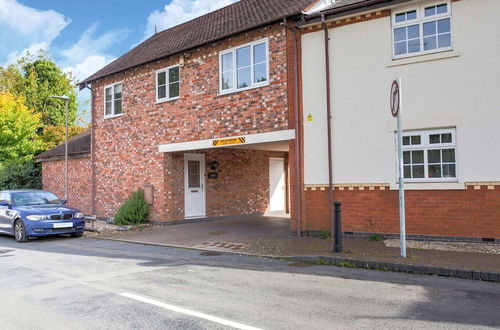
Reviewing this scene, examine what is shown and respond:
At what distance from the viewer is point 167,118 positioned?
15312mm

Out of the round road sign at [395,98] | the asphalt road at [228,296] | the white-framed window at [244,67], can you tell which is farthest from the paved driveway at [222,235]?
the white-framed window at [244,67]

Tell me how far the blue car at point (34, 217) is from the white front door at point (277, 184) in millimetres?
8426

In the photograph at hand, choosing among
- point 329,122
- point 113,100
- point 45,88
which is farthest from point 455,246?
point 45,88

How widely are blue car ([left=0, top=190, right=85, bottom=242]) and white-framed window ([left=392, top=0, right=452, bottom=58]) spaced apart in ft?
33.1

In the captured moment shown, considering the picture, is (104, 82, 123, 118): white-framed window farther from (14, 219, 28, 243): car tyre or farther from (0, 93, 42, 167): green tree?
(0, 93, 42, 167): green tree

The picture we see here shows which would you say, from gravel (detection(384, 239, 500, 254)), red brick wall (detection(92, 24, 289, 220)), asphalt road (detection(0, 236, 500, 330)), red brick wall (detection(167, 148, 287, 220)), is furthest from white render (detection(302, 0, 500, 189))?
red brick wall (detection(167, 148, 287, 220))

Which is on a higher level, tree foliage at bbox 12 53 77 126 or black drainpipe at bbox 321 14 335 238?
tree foliage at bbox 12 53 77 126

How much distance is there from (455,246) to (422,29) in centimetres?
504

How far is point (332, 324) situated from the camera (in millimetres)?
4738

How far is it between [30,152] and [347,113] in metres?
23.4

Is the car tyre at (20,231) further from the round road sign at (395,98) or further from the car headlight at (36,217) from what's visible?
the round road sign at (395,98)

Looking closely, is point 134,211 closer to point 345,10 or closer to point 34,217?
point 34,217

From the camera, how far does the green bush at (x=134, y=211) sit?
1524 cm

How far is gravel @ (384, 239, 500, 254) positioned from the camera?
28.9ft
